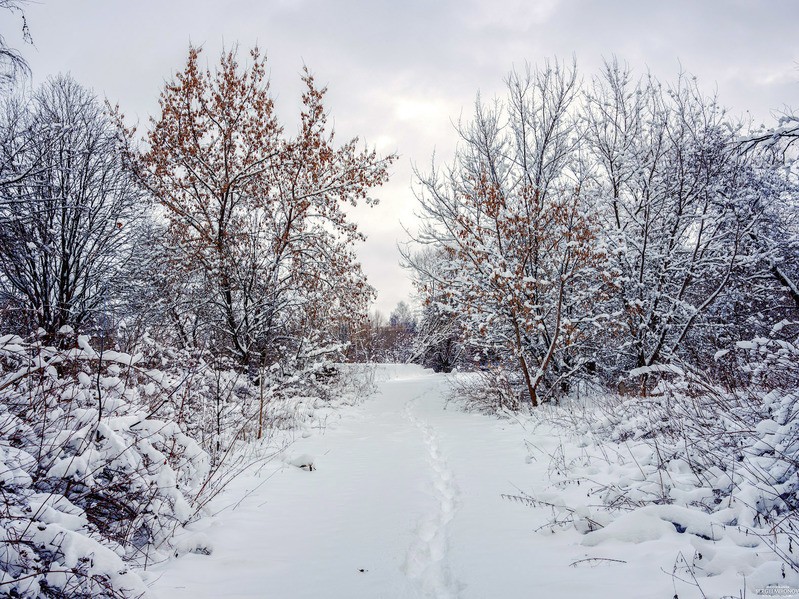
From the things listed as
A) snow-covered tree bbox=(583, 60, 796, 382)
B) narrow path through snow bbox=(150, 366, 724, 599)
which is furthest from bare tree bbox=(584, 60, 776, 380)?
narrow path through snow bbox=(150, 366, 724, 599)

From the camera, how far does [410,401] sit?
14883 mm

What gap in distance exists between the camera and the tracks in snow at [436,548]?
2803 mm

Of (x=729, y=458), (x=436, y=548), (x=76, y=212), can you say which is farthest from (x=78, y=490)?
(x=76, y=212)

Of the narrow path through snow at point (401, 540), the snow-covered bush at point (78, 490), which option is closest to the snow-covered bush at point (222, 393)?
the snow-covered bush at point (78, 490)

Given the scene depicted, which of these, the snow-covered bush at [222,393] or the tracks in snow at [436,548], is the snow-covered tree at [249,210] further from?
the tracks in snow at [436,548]

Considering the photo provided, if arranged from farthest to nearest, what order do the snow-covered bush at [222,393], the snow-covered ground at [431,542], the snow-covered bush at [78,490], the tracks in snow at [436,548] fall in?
the snow-covered bush at [222,393], the tracks in snow at [436,548], the snow-covered ground at [431,542], the snow-covered bush at [78,490]

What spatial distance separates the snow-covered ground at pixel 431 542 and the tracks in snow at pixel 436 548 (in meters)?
0.01

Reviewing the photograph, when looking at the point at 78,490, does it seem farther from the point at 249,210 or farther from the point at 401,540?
the point at 249,210

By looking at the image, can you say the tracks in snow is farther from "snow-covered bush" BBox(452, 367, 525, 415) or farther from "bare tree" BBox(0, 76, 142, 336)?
"bare tree" BBox(0, 76, 142, 336)

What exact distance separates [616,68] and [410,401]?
38.9 ft

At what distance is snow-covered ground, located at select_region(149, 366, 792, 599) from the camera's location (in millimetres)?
2607

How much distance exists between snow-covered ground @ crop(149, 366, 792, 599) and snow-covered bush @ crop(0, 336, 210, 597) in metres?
0.41

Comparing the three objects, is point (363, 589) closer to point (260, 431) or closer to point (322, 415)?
point (260, 431)

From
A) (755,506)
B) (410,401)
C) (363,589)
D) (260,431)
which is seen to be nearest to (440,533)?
(363,589)
